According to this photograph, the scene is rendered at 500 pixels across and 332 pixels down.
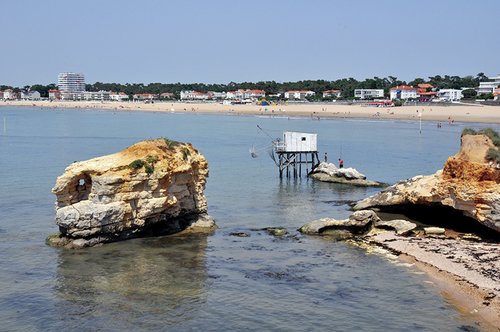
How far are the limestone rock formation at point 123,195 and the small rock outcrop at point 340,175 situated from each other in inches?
801

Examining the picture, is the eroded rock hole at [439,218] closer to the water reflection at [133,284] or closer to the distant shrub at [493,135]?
the distant shrub at [493,135]

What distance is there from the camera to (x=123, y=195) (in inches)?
874

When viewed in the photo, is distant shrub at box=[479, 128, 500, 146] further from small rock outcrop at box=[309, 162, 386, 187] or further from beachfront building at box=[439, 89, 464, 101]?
beachfront building at box=[439, 89, 464, 101]

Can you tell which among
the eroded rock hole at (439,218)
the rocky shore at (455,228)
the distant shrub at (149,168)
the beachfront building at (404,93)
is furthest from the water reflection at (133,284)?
the beachfront building at (404,93)

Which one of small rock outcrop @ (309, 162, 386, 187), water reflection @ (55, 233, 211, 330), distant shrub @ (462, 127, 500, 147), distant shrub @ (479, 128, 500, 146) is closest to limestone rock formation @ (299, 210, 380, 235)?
water reflection @ (55, 233, 211, 330)

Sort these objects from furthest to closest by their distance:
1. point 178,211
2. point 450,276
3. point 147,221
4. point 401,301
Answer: point 178,211 → point 147,221 → point 450,276 → point 401,301

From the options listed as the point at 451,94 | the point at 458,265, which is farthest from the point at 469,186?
the point at 451,94

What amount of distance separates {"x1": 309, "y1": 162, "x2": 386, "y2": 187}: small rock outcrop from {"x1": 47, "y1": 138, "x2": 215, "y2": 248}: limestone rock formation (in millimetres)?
20355

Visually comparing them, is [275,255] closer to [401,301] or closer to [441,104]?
[401,301]

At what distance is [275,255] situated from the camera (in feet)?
73.0

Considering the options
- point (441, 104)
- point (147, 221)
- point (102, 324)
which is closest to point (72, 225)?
point (147, 221)

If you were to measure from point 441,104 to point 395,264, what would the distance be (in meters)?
138

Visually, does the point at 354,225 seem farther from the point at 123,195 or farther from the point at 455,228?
the point at 123,195

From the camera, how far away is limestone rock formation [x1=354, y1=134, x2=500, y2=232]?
22.4m
